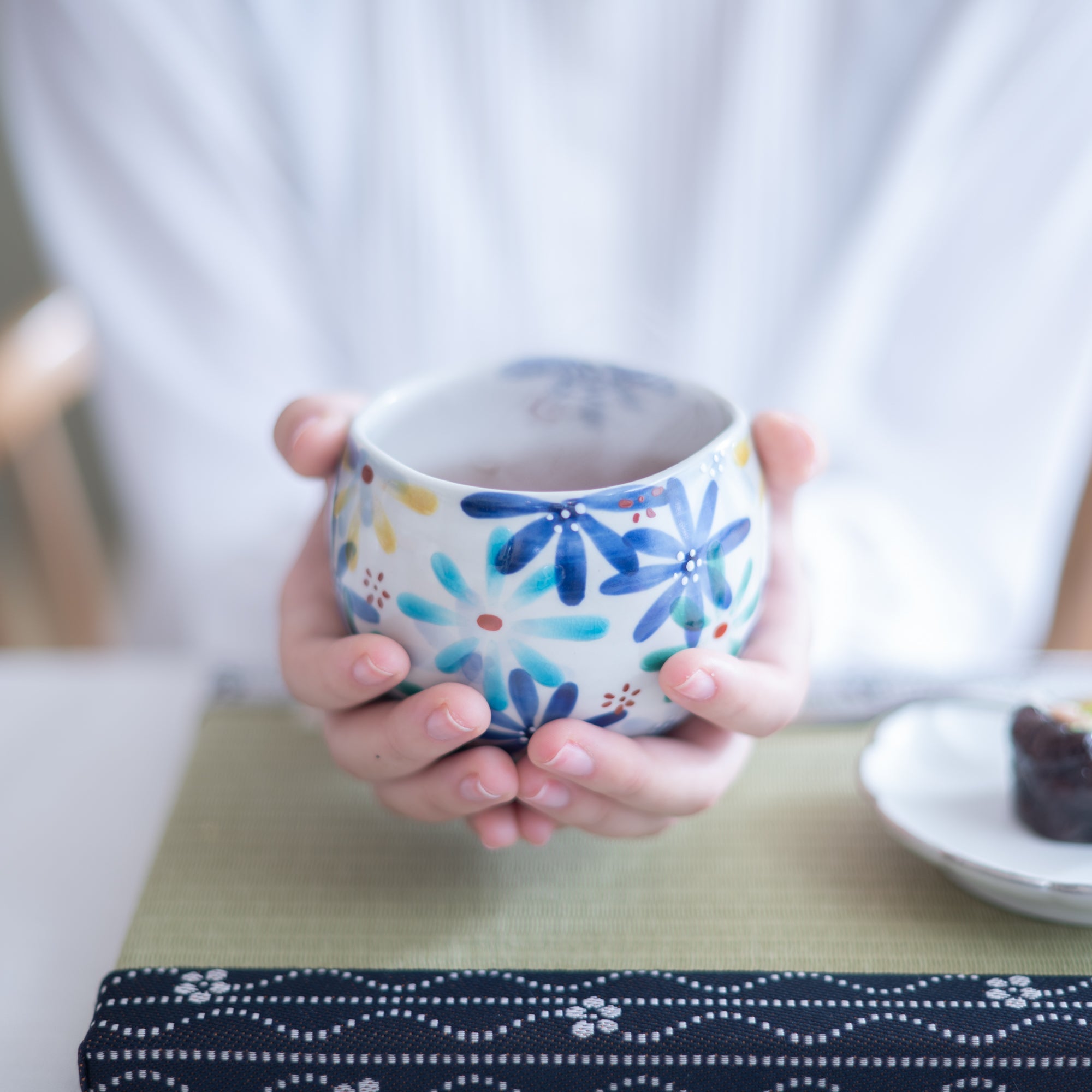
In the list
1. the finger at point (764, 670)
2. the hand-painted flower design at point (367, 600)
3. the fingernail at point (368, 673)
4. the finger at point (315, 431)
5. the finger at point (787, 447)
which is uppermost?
the finger at point (315, 431)

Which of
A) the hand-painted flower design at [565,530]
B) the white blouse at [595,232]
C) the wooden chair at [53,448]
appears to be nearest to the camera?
the hand-painted flower design at [565,530]

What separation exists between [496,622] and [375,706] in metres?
0.08

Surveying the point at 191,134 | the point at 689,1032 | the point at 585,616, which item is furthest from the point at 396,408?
the point at 191,134

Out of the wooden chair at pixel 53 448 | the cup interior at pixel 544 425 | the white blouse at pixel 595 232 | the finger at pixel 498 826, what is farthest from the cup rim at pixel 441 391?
the wooden chair at pixel 53 448

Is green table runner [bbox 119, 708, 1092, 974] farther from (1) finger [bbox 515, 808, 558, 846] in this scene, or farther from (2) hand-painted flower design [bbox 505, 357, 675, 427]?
(2) hand-painted flower design [bbox 505, 357, 675, 427]

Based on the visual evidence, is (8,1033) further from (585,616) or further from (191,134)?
(191,134)

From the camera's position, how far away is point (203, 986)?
31 centimetres

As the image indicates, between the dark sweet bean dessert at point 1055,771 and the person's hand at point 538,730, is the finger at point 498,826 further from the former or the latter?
the dark sweet bean dessert at point 1055,771

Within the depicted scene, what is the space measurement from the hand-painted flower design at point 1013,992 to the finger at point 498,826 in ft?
0.52

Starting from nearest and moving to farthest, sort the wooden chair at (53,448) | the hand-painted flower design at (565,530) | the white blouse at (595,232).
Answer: the hand-painted flower design at (565,530)
the white blouse at (595,232)
the wooden chair at (53,448)

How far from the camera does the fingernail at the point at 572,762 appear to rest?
30 centimetres

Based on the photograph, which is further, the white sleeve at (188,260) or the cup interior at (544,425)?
the white sleeve at (188,260)

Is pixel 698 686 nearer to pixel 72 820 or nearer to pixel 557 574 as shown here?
pixel 557 574

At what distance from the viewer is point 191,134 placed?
706 mm
